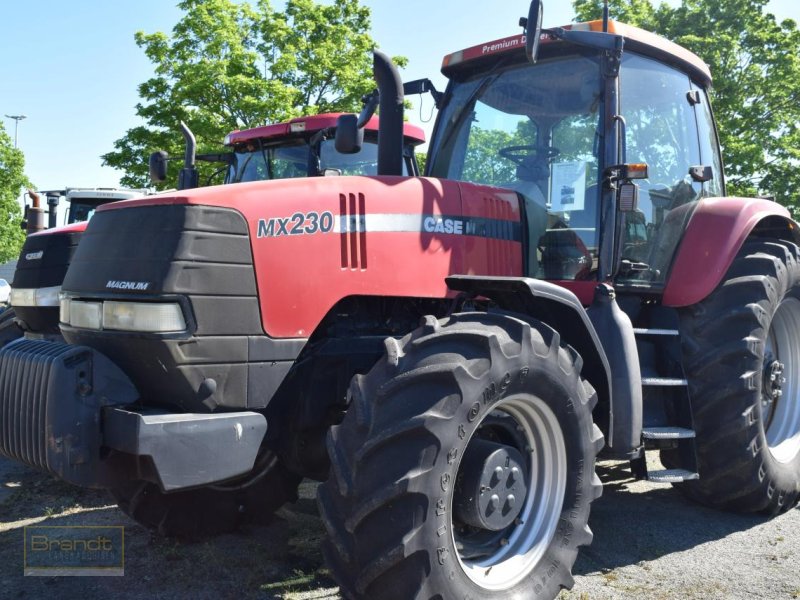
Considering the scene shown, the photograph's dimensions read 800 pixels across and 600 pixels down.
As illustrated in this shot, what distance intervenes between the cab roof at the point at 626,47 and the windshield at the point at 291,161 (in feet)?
11.0

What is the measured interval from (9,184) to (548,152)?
1342 inches

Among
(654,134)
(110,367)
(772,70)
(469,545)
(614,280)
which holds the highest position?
(772,70)

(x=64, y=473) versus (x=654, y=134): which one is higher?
(x=654, y=134)

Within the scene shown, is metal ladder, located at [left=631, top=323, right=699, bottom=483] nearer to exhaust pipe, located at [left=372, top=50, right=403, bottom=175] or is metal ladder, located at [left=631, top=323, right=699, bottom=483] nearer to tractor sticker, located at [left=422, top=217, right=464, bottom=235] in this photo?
tractor sticker, located at [left=422, top=217, right=464, bottom=235]

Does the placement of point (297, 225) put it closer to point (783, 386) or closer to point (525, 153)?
point (525, 153)

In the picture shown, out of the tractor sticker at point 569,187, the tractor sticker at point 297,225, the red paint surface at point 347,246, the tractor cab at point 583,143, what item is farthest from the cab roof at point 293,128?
the tractor sticker at point 297,225

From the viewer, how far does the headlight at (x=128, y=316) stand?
2.74 m

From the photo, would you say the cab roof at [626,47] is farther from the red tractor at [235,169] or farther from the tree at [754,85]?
the tree at [754,85]

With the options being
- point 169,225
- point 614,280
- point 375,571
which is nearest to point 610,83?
point 614,280

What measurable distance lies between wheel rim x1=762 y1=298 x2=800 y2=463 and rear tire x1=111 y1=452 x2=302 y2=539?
298 centimetres

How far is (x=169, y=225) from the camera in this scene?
282cm

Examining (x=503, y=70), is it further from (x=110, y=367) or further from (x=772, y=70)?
(x=772, y=70)

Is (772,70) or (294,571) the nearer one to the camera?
(294,571)

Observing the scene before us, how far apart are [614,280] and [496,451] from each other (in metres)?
1.57
